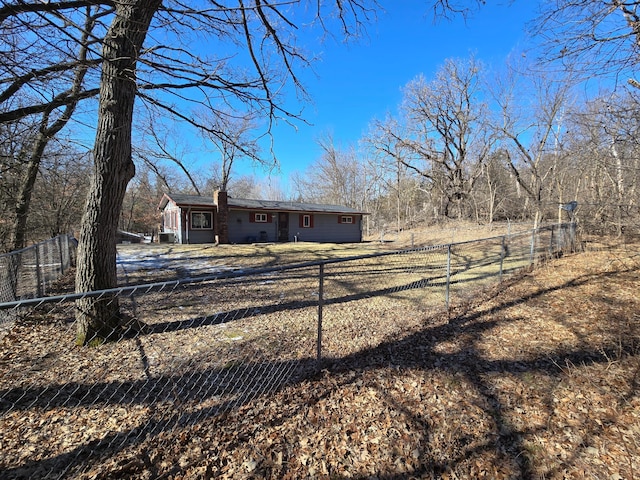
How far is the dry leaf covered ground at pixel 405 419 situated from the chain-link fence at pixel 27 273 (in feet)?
3.97

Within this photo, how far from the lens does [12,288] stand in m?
4.87

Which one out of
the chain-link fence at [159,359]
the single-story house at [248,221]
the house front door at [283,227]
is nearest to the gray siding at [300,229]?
the single-story house at [248,221]

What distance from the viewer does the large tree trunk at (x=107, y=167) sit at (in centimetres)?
364

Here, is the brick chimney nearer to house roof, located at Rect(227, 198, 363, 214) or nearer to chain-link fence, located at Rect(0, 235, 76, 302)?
house roof, located at Rect(227, 198, 363, 214)

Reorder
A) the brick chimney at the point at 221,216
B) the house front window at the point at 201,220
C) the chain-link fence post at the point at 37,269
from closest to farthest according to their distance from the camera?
1. the chain-link fence post at the point at 37,269
2. the brick chimney at the point at 221,216
3. the house front window at the point at 201,220

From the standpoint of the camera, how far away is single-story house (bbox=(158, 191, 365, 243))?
1695 cm

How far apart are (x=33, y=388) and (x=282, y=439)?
2.75 meters

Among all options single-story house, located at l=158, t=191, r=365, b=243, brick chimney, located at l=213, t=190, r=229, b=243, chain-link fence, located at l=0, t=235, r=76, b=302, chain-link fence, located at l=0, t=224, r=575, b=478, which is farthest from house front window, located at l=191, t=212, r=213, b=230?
chain-link fence, located at l=0, t=224, r=575, b=478

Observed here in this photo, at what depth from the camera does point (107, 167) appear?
366 cm

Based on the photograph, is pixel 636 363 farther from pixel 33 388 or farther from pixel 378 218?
pixel 378 218

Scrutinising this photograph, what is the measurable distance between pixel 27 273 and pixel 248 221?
1335cm

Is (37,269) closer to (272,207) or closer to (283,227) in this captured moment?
(272,207)

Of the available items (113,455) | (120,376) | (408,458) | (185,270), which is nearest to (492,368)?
(408,458)

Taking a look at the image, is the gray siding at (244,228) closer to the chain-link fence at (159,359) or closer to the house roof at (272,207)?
the house roof at (272,207)
